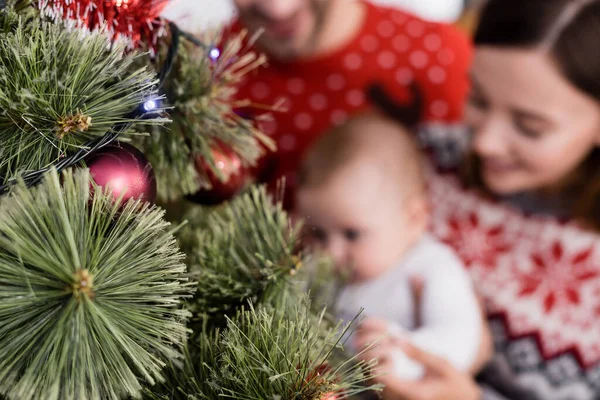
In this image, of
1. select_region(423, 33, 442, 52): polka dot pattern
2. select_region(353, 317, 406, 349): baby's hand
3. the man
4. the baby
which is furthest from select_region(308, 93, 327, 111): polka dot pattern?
select_region(353, 317, 406, 349): baby's hand

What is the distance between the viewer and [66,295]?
0.27 m

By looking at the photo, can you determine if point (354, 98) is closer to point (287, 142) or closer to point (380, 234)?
point (287, 142)

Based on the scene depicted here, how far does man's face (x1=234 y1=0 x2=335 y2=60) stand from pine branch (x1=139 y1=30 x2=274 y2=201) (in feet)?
1.27

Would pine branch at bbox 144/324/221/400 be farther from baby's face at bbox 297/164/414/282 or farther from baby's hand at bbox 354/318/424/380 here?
baby's face at bbox 297/164/414/282

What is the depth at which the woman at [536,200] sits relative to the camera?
0.73 meters

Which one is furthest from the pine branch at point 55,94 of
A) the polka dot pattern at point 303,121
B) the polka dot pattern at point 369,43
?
the polka dot pattern at point 369,43

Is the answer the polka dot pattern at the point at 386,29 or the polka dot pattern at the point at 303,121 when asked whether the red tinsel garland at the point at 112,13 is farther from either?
the polka dot pattern at the point at 386,29

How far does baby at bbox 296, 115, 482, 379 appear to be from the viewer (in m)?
0.76

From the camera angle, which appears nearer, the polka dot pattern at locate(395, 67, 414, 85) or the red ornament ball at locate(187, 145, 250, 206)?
the red ornament ball at locate(187, 145, 250, 206)

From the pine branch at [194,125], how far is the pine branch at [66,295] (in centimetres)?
12

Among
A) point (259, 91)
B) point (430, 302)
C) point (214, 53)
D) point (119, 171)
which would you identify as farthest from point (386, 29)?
point (119, 171)

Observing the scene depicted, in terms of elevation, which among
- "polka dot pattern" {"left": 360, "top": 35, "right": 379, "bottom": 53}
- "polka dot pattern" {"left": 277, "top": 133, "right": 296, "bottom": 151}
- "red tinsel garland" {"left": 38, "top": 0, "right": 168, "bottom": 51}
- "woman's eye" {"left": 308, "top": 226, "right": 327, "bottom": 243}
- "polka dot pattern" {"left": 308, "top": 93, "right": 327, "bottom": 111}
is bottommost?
"woman's eye" {"left": 308, "top": 226, "right": 327, "bottom": 243}

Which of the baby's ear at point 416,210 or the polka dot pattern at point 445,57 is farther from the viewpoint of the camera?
the polka dot pattern at point 445,57

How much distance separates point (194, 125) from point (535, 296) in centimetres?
60
